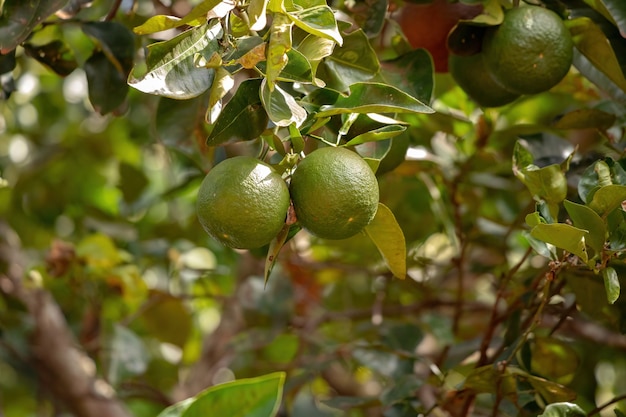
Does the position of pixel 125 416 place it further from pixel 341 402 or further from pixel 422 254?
pixel 422 254

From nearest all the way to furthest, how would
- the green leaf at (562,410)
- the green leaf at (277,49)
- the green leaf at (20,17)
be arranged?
the green leaf at (277,49) → the green leaf at (562,410) → the green leaf at (20,17)

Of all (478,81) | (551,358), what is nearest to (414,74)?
(478,81)

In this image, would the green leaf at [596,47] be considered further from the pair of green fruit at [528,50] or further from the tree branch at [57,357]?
the tree branch at [57,357]

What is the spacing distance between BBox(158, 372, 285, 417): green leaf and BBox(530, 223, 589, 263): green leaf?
320 millimetres

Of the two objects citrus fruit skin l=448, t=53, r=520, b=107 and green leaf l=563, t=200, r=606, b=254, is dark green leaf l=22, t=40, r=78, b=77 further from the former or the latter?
green leaf l=563, t=200, r=606, b=254

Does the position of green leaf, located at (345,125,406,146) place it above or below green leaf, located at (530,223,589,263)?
above

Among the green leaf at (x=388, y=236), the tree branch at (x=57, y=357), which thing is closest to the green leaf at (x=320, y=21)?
the green leaf at (x=388, y=236)

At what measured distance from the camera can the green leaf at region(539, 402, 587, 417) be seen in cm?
88

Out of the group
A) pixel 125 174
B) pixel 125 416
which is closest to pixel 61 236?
pixel 125 174

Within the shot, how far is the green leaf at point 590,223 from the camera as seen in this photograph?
0.90 meters

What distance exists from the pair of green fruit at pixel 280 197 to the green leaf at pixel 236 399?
15 cm

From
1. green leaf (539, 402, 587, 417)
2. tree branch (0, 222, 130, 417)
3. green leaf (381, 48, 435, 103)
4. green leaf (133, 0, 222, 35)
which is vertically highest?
green leaf (133, 0, 222, 35)

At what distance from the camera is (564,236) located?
868 millimetres

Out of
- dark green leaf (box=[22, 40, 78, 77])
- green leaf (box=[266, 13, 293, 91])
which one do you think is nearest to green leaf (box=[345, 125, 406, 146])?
green leaf (box=[266, 13, 293, 91])
